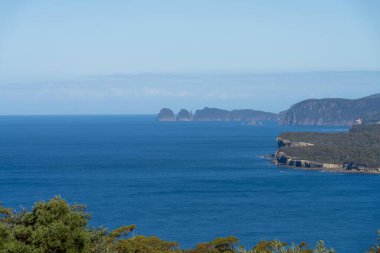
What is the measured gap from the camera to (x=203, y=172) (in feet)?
312

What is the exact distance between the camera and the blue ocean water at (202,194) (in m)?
54.7

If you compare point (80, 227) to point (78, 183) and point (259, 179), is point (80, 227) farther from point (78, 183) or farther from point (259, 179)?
point (259, 179)

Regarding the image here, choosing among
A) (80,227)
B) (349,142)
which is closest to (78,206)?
(80,227)

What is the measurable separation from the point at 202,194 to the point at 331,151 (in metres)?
51.8

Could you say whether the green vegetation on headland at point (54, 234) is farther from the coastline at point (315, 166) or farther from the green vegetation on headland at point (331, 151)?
the green vegetation on headland at point (331, 151)

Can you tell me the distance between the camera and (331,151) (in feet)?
390

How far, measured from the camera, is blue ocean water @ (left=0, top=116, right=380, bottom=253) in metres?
54.7

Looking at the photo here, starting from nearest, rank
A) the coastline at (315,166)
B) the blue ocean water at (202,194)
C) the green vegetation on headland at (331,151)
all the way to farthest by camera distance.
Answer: the blue ocean water at (202,194)
the coastline at (315,166)
the green vegetation on headland at (331,151)

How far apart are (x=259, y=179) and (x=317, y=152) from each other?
112ft

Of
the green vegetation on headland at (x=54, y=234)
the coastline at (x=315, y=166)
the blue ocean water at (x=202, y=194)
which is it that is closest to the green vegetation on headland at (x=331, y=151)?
the coastline at (x=315, y=166)

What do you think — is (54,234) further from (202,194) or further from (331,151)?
(331,151)

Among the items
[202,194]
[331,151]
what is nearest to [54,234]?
[202,194]

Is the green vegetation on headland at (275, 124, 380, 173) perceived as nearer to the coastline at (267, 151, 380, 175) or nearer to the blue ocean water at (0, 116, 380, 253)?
the coastline at (267, 151, 380, 175)

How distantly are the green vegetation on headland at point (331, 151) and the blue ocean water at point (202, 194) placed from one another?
6226 mm
